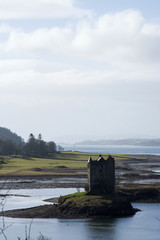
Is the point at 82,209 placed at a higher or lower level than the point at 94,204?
lower

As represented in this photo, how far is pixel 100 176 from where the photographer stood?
2872 inches

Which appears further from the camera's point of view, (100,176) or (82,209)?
(100,176)

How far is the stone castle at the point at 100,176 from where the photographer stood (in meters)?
72.5

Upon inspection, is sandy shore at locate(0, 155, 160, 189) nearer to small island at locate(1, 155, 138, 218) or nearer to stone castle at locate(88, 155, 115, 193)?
stone castle at locate(88, 155, 115, 193)

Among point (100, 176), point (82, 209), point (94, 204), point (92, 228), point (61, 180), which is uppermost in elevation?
point (100, 176)

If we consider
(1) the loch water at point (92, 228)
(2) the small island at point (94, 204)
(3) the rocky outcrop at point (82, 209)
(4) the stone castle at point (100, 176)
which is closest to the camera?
(1) the loch water at point (92, 228)

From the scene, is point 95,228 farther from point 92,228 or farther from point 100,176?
point 100,176

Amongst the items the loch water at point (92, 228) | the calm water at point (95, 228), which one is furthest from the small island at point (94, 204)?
the calm water at point (95, 228)

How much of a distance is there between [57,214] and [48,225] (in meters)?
6.74

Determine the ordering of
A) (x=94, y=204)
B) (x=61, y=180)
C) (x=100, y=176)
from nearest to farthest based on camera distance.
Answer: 1. (x=94, y=204)
2. (x=100, y=176)
3. (x=61, y=180)

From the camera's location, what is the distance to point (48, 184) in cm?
10650

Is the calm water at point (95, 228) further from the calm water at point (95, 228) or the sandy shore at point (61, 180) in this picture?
the sandy shore at point (61, 180)

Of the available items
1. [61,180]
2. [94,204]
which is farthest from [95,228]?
[61,180]

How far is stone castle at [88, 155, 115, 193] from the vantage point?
72.5 meters
